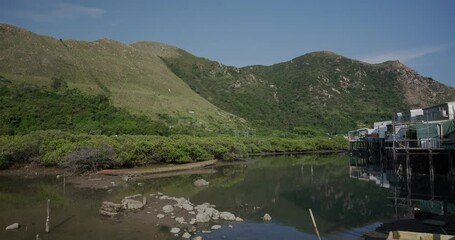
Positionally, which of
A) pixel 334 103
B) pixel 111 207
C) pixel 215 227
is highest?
pixel 334 103

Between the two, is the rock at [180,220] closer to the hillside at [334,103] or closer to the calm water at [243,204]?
the calm water at [243,204]

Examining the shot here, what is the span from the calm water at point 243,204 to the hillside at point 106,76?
62935 mm

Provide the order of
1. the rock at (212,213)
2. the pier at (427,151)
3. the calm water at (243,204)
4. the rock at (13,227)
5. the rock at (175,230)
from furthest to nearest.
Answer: the pier at (427,151) → the rock at (212,213) → the rock at (13,227) → the calm water at (243,204) → the rock at (175,230)

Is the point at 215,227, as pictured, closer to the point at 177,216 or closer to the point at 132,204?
the point at 177,216

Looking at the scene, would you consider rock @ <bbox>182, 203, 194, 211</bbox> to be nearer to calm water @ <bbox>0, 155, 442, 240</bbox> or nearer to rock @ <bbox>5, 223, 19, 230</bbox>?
calm water @ <bbox>0, 155, 442, 240</bbox>

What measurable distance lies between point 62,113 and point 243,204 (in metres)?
71.4

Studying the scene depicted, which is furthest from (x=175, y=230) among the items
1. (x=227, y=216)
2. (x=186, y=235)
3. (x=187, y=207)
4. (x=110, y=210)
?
(x=110, y=210)

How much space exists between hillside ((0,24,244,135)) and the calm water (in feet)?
206

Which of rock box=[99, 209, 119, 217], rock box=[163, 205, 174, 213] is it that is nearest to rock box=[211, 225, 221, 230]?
rock box=[163, 205, 174, 213]

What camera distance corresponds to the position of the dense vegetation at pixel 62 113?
86.8 meters

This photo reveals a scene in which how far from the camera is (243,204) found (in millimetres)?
39719

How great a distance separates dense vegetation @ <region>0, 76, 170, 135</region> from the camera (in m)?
86.8

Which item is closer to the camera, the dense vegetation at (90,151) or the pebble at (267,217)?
the pebble at (267,217)

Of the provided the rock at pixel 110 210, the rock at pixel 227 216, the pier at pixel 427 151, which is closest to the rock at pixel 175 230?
the rock at pixel 227 216
